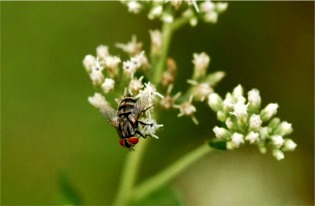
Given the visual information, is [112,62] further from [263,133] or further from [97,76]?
[263,133]

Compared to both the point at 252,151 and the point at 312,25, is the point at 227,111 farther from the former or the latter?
the point at 312,25

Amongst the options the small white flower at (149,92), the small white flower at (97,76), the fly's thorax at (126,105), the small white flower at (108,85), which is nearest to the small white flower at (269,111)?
the small white flower at (149,92)

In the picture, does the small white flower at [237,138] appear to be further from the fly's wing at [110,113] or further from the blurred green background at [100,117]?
the blurred green background at [100,117]

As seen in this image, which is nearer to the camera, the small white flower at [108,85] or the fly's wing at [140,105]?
the fly's wing at [140,105]

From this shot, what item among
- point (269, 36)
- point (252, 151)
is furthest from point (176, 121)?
point (269, 36)

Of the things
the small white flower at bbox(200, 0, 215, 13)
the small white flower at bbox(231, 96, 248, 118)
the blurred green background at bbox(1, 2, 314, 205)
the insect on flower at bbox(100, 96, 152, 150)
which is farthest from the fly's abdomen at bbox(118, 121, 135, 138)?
the blurred green background at bbox(1, 2, 314, 205)

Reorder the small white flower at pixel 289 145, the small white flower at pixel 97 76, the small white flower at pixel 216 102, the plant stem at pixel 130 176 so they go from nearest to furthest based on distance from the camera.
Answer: the small white flower at pixel 289 145
the small white flower at pixel 216 102
the small white flower at pixel 97 76
the plant stem at pixel 130 176

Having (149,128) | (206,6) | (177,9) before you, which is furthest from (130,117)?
(206,6)

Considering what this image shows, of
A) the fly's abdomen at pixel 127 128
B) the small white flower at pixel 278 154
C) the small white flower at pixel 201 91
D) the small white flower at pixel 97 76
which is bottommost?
the small white flower at pixel 278 154
